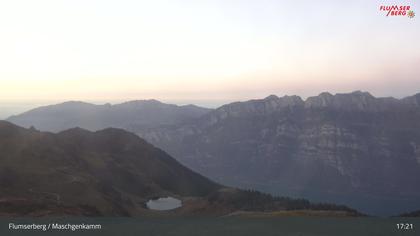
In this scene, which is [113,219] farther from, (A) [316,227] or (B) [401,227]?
(B) [401,227]

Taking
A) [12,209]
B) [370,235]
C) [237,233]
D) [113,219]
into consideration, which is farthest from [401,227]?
[12,209]

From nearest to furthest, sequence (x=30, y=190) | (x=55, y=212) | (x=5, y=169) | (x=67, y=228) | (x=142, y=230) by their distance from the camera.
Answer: (x=67, y=228) → (x=142, y=230) → (x=55, y=212) → (x=30, y=190) → (x=5, y=169)

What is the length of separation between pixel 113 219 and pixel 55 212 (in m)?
71.9

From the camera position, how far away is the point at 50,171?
19225cm

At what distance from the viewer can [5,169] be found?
183 m

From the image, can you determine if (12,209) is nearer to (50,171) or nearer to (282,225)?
(50,171)

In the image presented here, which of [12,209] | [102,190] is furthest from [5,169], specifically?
[12,209]

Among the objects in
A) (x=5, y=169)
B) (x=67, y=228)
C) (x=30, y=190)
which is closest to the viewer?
(x=67, y=228)

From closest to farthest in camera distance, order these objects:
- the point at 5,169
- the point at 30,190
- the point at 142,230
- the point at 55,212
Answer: the point at 142,230 < the point at 55,212 < the point at 30,190 < the point at 5,169

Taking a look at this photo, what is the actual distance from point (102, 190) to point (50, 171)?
2167 centimetres

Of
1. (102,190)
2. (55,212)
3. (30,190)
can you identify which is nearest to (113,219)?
(55,212)

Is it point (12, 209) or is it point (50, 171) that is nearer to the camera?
point (12, 209)

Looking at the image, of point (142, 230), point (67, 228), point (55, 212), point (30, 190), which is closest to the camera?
point (67, 228)

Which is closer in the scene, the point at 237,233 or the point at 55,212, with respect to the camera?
the point at 237,233
